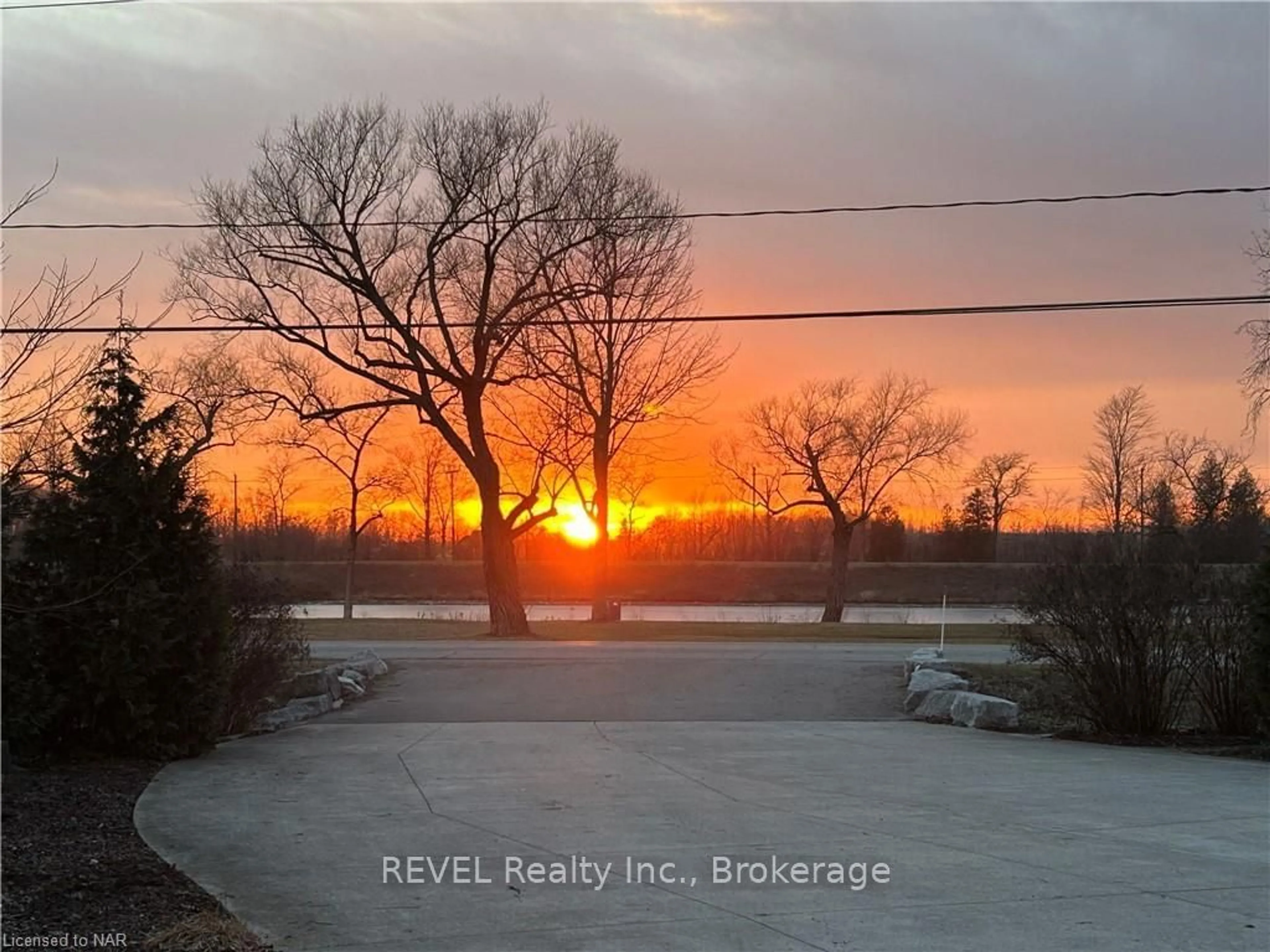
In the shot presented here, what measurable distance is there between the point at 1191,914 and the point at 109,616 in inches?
377

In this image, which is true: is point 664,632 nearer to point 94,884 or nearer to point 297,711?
point 297,711

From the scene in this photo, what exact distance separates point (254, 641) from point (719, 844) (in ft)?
25.0

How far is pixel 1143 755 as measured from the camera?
41.7 feet

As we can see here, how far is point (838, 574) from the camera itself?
44.2 metres

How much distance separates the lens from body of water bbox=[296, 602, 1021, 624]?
1741 inches

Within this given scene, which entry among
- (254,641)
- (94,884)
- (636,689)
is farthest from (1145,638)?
(94,884)

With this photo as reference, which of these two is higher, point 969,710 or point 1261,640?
point 1261,640

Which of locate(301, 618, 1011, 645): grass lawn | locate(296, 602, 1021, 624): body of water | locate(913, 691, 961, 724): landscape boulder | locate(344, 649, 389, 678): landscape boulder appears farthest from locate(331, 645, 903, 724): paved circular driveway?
locate(296, 602, 1021, 624): body of water

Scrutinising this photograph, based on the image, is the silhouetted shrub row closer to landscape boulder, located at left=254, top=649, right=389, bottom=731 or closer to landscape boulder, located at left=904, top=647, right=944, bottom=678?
landscape boulder, located at left=904, top=647, right=944, bottom=678

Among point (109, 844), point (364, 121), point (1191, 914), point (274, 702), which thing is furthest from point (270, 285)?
point (1191, 914)

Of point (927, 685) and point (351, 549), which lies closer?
point (927, 685)

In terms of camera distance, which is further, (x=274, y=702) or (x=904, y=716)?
(x=904, y=716)

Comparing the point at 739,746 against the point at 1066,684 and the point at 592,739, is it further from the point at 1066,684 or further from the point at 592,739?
the point at 1066,684

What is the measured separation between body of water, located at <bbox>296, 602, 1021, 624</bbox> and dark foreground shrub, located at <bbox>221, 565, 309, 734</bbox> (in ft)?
80.6
